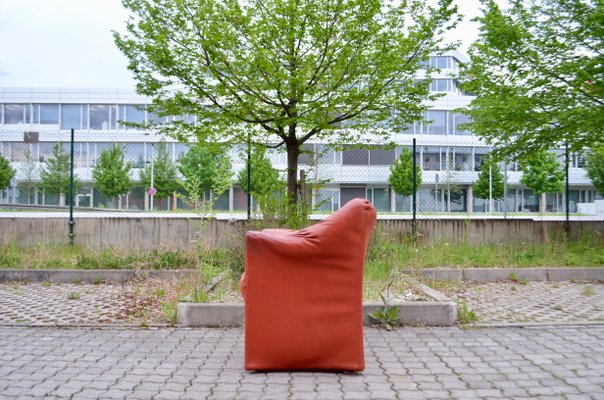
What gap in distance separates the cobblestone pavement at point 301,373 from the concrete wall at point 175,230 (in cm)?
495

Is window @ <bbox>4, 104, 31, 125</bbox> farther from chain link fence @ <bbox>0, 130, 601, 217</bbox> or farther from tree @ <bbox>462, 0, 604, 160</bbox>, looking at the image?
tree @ <bbox>462, 0, 604, 160</bbox>

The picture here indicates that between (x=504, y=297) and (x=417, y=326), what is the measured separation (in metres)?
2.40

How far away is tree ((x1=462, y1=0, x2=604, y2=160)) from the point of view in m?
9.42

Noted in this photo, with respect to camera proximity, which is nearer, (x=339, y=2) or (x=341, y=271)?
(x=341, y=271)

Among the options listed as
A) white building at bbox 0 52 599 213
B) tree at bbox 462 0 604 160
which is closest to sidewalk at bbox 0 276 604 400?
tree at bbox 462 0 604 160

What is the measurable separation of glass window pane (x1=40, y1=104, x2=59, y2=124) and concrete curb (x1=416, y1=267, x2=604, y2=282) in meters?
48.3

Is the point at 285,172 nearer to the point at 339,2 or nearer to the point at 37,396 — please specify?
the point at 339,2

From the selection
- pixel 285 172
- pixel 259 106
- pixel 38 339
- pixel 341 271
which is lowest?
pixel 38 339

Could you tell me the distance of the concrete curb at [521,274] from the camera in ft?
28.8

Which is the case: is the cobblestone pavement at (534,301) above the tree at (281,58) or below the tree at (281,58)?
below

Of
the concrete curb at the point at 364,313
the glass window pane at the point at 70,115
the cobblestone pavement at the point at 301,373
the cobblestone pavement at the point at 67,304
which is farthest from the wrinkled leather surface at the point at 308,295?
the glass window pane at the point at 70,115

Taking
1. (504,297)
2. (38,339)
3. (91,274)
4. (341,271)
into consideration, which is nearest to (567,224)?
(504,297)

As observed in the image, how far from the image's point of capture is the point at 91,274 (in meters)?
8.81

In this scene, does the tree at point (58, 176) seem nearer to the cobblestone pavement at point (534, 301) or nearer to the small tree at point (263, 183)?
the small tree at point (263, 183)
